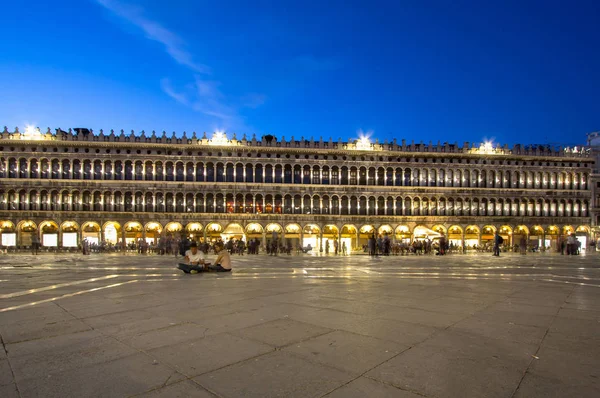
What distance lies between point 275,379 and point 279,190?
4335cm

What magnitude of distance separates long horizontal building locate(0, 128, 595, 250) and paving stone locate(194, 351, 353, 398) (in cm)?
3809

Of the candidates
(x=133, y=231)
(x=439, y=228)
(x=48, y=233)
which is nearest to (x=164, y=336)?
(x=133, y=231)

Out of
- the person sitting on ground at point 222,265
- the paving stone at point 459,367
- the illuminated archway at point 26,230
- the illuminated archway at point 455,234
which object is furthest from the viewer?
the illuminated archway at point 455,234

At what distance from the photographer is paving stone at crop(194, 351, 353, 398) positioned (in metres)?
3.23

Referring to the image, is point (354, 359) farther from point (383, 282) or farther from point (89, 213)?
point (89, 213)

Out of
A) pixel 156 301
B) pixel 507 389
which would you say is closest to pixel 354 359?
pixel 507 389

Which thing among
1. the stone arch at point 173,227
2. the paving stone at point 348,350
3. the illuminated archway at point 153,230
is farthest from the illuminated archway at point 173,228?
the paving stone at point 348,350

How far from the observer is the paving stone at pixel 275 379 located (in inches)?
127

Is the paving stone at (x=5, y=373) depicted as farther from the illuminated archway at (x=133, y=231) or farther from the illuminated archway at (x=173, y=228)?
the illuminated archway at (x=133, y=231)

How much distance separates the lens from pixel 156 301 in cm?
756

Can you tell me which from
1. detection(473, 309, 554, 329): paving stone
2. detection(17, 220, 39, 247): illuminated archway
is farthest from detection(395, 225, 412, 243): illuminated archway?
detection(17, 220, 39, 247): illuminated archway

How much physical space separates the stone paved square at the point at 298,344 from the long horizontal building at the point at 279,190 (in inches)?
1370

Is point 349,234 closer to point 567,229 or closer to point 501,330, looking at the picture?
point 567,229

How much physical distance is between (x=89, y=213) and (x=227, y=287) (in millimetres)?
41280
